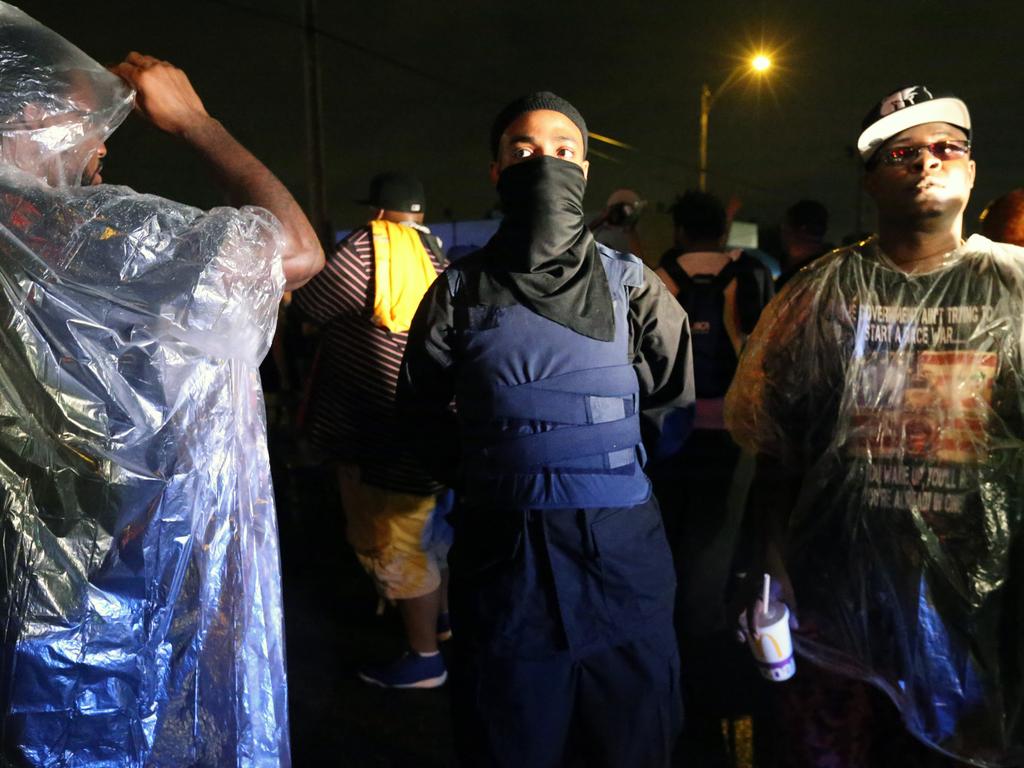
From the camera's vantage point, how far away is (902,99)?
171cm

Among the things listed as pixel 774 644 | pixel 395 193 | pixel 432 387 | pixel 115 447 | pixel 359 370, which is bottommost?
pixel 774 644

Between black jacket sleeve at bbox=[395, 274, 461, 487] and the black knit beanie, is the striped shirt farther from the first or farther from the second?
the black knit beanie

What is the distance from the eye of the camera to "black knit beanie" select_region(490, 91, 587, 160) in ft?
5.92

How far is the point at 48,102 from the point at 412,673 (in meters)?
2.52

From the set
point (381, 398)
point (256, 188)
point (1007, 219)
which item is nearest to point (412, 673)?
point (381, 398)

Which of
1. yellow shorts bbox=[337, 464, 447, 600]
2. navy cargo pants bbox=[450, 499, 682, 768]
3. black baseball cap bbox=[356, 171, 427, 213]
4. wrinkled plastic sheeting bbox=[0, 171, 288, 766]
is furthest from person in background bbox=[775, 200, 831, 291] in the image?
wrinkled plastic sheeting bbox=[0, 171, 288, 766]

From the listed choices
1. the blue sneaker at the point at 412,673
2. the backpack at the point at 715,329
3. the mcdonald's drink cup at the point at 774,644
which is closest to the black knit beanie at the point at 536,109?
the mcdonald's drink cup at the point at 774,644

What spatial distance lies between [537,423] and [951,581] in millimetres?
963

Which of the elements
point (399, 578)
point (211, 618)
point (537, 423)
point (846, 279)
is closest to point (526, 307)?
point (537, 423)

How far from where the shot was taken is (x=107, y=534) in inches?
42.3

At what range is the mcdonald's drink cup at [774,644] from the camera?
172 centimetres

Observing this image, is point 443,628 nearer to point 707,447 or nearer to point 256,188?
point 707,447

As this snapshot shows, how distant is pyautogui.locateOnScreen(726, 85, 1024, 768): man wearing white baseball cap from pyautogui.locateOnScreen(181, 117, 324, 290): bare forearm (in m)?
1.18

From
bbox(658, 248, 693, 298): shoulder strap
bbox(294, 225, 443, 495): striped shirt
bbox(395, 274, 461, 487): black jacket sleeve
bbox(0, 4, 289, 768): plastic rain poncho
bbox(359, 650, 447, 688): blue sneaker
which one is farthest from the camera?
bbox(658, 248, 693, 298): shoulder strap
